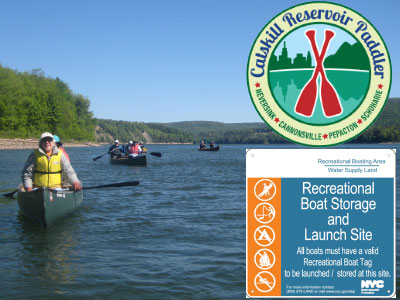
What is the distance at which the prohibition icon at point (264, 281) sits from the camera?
2502 millimetres

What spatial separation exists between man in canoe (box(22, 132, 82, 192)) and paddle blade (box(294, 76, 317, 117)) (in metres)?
8.23

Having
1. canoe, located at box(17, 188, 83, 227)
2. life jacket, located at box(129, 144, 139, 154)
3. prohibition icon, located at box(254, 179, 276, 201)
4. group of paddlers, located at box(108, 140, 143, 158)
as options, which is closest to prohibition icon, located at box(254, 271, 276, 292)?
prohibition icon, located at box(254, 179, 276, 201)

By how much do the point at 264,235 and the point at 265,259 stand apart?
149 mm

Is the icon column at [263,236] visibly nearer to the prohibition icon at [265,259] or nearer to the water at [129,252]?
the prohibition icon at [265,259]

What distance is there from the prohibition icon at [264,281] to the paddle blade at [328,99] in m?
1.04

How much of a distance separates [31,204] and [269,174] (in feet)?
30.4

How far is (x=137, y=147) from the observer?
109 ft

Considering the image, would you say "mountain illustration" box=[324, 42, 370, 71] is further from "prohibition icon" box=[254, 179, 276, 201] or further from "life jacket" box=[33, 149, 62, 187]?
"life jacket" box=[33, 149, 62, 187]

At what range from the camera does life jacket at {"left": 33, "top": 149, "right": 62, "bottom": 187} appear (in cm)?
1001

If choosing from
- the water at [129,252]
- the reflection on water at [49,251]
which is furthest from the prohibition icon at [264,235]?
the reflection on water at [49,251]

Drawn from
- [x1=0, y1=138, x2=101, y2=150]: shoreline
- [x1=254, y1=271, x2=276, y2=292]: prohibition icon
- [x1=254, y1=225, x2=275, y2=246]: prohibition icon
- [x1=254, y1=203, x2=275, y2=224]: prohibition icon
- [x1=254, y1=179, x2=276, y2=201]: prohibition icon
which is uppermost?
[x1=0, y1=138, x2=101, y2=150]: shoreline

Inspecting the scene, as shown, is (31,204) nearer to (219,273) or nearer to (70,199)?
(70,199)

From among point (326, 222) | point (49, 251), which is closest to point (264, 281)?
point (326, 222)

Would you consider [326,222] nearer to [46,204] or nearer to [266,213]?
[266,213]
